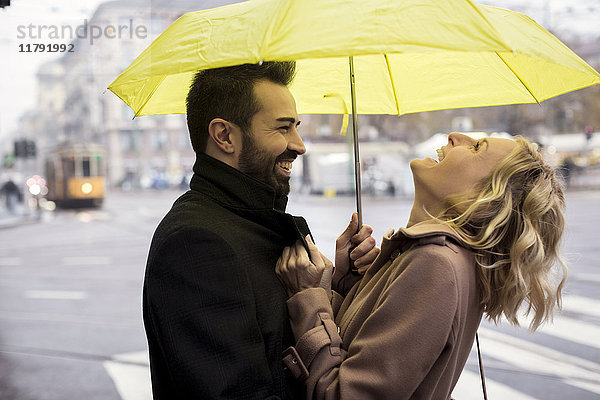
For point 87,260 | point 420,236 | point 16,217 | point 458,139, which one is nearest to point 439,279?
point 420,236

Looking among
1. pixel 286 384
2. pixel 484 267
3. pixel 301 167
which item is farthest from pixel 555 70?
pixel 301 167

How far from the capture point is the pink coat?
1.54 m

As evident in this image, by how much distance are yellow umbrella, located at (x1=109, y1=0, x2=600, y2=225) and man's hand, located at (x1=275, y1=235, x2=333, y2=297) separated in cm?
45

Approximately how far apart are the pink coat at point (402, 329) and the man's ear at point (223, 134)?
46cm

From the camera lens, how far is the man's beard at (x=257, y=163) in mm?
1774

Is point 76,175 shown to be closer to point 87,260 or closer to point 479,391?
point 87,260

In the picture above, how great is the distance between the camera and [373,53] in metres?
1.33

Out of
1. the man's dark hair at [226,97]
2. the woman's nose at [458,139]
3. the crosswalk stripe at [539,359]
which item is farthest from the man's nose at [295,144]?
the crosswalk stripe at [539,359]

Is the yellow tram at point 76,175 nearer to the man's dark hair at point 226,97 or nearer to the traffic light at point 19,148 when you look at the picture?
the traffic light at point 19,148

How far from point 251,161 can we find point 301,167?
9978 mm

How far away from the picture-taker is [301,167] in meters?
11.7

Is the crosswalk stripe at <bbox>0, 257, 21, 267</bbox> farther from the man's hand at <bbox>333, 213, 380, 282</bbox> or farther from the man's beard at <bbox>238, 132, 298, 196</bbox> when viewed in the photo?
the man's beard at <bbox>238, 132, 298, 196</bbox>

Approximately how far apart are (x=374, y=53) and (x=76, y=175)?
7772mm

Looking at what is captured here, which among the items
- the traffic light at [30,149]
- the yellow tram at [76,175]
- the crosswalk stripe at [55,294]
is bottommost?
the crosswalk stripe at [55,294]
